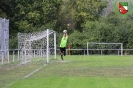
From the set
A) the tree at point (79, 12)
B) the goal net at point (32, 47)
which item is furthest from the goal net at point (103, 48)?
the goal net at point (32, 47)

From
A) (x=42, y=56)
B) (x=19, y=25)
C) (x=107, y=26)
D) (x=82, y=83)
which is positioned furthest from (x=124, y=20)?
(x=82, y=83)

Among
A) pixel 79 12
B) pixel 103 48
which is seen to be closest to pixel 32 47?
pixel 103 48

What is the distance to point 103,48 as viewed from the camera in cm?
4769

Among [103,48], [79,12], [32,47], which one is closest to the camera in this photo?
[32,47]

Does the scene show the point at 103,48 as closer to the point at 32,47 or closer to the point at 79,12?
the point at 79,12

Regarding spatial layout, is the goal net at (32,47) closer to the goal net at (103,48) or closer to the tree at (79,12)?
the goal net at (103,48)

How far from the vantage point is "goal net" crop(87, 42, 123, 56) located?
1868 inches

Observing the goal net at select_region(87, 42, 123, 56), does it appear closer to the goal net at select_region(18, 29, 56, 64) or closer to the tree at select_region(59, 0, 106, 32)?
the tree at select_region(59, 0, 106, 32)

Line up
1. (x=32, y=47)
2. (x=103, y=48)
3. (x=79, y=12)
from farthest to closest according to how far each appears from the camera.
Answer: (x=79, y=12), (x=103, y=48), (x=32, y=47)

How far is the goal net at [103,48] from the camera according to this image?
4744 centimetres

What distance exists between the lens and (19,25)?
53.6 metres

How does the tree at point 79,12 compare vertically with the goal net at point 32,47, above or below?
above

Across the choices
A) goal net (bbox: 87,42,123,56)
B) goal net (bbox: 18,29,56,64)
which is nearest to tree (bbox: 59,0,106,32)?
goal net (bbox: 87,42,123,56)

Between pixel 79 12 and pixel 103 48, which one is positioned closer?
pixel 103 48
